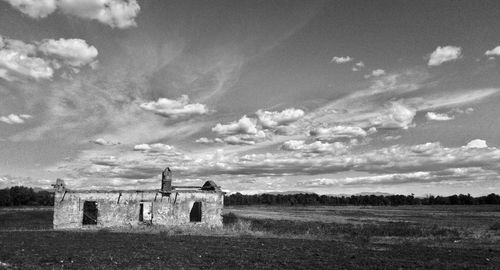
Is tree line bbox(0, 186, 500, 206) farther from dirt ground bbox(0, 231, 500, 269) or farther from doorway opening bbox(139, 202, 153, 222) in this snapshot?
dirt ground bbox(0, 231, 500, 269)

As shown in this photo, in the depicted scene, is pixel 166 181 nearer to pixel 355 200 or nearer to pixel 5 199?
pixel 5 199

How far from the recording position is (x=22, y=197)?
122 meters

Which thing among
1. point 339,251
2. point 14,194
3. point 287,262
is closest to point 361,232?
point 339,251

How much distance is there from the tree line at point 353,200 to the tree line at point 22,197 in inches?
2594

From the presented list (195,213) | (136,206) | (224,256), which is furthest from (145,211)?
(224,256)

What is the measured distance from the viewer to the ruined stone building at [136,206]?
34969 millimetres

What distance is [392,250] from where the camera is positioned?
22.5 meters

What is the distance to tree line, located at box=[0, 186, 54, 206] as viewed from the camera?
11740 cm

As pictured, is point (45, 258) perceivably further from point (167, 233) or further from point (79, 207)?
point (79, 207)

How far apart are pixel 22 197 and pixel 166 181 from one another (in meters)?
105

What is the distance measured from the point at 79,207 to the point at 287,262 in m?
24.2

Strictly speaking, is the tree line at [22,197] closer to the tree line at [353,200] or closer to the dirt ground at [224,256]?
the tree line at [353,200]

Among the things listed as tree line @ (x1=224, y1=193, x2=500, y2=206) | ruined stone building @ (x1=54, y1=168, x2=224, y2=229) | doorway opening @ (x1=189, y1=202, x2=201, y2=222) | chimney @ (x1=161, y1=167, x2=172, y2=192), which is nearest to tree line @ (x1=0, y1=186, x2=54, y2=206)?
tree line @ (x1=224, y1=193, x2=500, y2=206)

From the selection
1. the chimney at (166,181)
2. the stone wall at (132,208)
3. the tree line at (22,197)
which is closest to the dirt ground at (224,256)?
the stone wall at (132,208)
